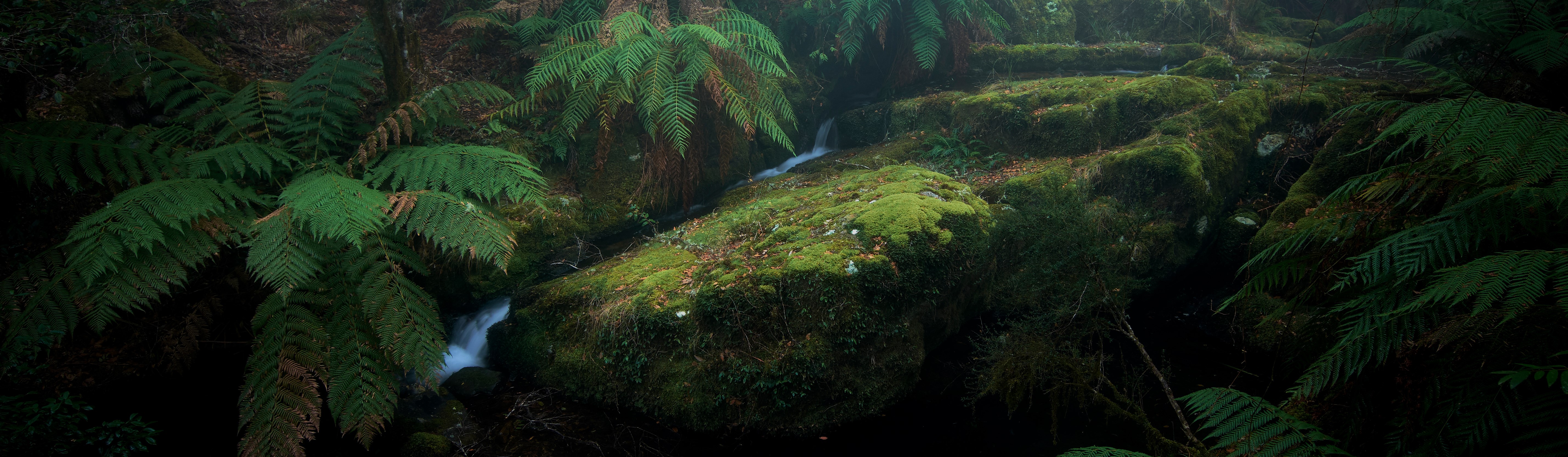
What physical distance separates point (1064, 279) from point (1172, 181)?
208cm

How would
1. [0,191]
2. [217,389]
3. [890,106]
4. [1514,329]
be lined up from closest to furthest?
[1514,329] < [0,191] < [217,389] < [890,106]

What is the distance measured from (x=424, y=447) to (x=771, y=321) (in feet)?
8.28

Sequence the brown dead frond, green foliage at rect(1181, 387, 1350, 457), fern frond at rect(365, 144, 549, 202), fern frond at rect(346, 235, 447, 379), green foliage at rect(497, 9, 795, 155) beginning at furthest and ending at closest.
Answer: green foliage at rect(497, 9, 795, 155)
the brown dead frond
fern frond at rect(365, 144, 549, 202)
fern frond at rect(346, 235, 447, 379)
green foliage at rect(1181, 387, 1350, 457)

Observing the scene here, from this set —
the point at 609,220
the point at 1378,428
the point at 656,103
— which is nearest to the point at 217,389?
the point at 609,220

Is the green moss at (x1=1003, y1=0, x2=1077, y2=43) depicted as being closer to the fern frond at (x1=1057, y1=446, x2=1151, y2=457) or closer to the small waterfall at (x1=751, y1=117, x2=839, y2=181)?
the small waterfall at (x1=751, y1=117, x2=839, y2=181)

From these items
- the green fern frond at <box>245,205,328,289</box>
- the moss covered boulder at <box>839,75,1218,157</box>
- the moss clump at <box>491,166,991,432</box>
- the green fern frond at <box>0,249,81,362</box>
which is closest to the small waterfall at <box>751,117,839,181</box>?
the moss covered boulder at <box>839,75,1218,157</box>

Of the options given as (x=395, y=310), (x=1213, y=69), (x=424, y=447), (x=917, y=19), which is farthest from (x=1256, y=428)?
(x=1213, y=69)

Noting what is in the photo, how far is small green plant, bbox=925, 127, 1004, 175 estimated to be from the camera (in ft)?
23.2

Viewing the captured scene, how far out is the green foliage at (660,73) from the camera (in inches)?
212

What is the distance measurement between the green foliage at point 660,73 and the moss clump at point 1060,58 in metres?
4.45

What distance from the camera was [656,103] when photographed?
5512 millimetres

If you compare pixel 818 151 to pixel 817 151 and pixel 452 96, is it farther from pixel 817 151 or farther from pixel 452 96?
pixel 452 96

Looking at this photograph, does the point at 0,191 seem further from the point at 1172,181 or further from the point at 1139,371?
the point at 1172,181

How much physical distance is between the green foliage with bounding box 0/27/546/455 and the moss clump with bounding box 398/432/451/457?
438 millimetres
